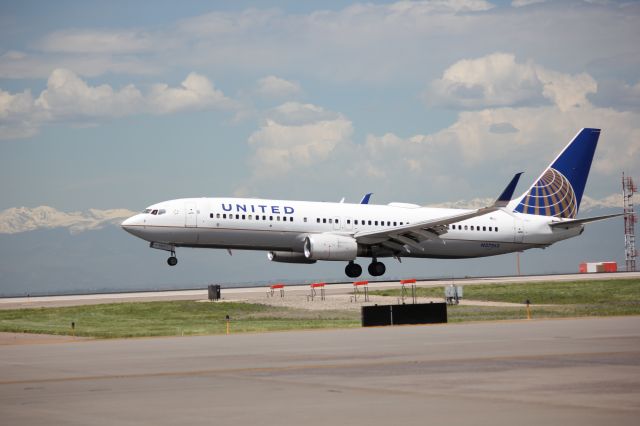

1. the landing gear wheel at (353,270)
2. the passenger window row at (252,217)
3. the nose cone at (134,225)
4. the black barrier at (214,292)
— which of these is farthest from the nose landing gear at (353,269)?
the black barrier at (214,292)

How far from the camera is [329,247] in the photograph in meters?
65.8

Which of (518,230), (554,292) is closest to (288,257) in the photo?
(518,230)

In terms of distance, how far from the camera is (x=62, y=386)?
832 inches

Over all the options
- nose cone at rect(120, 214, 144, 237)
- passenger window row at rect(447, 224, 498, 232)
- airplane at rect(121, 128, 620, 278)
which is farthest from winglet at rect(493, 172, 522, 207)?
nose cone at rect(120, 214, 144, 237)

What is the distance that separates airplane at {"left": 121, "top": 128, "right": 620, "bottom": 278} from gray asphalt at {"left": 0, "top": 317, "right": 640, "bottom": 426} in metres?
30.9

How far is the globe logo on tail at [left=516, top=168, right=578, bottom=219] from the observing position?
75.1 meters

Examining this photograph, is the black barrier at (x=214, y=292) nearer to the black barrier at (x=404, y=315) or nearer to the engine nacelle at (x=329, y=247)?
the engine nacelle at (x=329, y=247)

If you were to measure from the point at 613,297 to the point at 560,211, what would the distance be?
19608 millimetres

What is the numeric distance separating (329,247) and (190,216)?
29.1 ft

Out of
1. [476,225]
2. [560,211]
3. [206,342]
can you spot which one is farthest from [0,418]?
[560,211]

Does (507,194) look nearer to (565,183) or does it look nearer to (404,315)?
(565,183)

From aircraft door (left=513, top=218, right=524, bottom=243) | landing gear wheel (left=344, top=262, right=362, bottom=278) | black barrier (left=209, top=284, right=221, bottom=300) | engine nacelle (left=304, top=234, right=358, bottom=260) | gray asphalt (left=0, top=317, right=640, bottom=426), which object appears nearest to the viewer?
gray asphalt (left=0, top=317, right=640, bottom=426)

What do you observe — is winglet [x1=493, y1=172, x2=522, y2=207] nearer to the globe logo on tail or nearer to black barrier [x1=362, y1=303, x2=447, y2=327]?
the globe logo on tail

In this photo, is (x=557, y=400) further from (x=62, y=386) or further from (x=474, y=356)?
(x=62, y=386)
